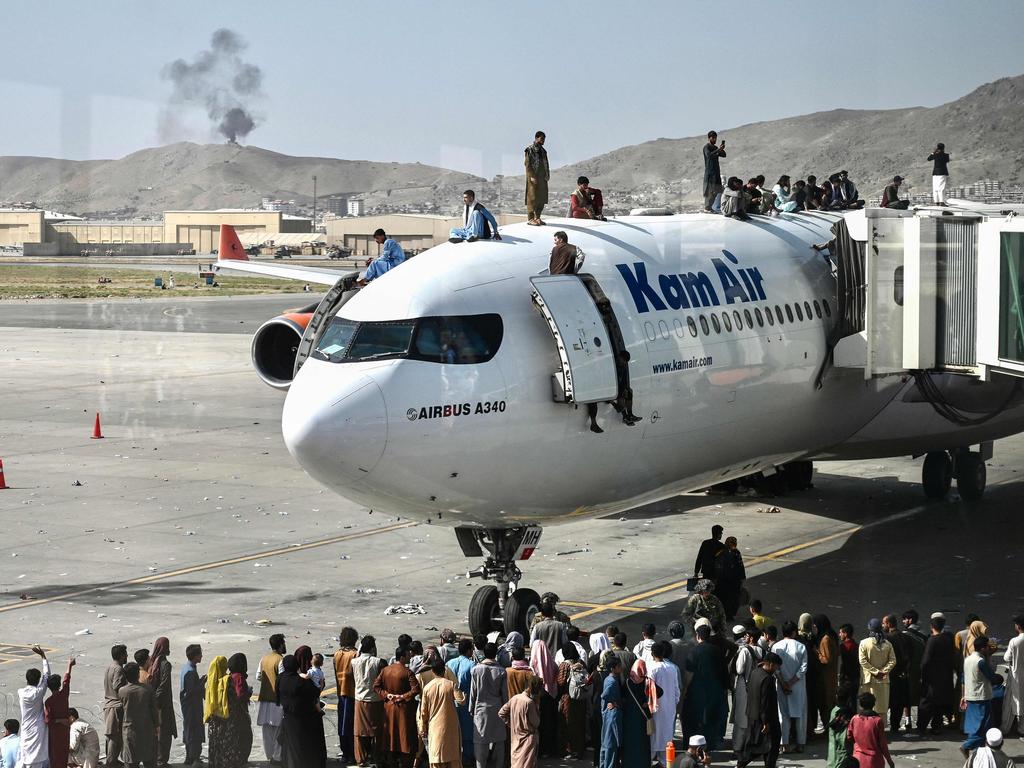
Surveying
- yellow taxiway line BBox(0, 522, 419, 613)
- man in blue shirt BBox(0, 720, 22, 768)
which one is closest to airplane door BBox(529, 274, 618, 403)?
man in blue shirt BBox(0, 720, 22, 768)

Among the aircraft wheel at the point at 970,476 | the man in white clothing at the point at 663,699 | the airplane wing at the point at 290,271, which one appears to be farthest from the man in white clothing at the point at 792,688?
the airplane wing at the point at 290,271

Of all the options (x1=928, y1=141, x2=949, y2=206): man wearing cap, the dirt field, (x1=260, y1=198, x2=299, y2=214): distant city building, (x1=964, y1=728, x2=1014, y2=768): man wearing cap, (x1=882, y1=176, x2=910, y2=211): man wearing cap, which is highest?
(x1=260, y1=198, x2=299, y2=214): distant city building

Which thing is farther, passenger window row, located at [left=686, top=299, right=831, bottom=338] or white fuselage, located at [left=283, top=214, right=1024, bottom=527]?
passenger window row, located at [left=686, top=299, right=831, bottom=338]

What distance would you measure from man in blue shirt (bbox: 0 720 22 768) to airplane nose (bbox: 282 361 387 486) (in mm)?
4551

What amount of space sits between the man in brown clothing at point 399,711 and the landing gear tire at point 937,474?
17.2 meters

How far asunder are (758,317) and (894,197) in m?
5.89

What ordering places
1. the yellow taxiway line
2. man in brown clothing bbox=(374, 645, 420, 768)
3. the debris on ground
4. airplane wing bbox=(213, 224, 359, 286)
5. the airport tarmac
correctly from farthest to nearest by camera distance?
airplane wing bbox=(213, 224, 359, 286) → the yellow taxiway line → the debris on ground → the airport tarmac → man in brown clothing bbox=(374, 645, 420, 768)

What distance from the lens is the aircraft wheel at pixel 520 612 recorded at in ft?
60.5

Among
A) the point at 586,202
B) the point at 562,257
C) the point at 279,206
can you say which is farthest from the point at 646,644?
the point at 279,206

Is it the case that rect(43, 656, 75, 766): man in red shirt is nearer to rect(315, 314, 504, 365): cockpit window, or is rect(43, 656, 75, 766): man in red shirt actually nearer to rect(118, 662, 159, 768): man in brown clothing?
rect(118, 662, 159, 768): man in brown clothing

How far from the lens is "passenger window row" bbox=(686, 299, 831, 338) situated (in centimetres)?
2061

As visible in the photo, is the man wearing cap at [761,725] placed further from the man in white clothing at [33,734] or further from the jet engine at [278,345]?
the jet engine at [278,345]

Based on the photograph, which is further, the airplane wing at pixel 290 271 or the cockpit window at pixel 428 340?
the airplane wing at pixel 290 271

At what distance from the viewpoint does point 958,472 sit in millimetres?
29734
